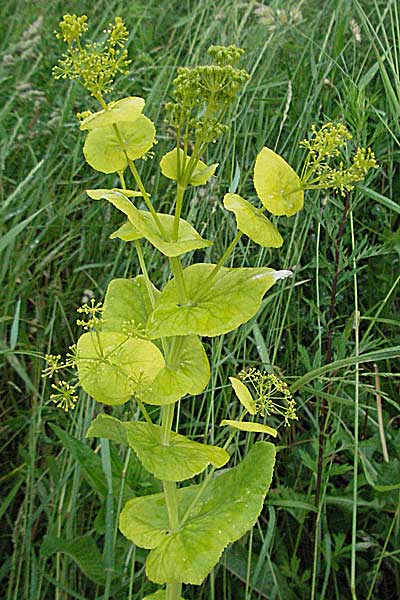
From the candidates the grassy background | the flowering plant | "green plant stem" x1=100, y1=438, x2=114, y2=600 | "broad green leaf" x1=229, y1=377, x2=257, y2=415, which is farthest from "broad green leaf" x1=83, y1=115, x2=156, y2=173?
"green plant stem" x1=100, y1=438, x2=114, y2=600

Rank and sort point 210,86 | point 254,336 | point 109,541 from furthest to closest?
1. point 254,336
2. point 109,541
3. point 210,86

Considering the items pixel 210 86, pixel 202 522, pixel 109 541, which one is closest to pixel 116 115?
pixel 210 86

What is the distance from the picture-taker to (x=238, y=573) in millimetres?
1134

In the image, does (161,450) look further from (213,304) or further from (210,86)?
(210,86)

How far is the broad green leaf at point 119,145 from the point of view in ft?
2.55

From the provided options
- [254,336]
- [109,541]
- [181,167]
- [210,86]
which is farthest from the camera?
[254,336]

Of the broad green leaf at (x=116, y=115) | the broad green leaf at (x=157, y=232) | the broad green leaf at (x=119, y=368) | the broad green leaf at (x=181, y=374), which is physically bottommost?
the broad green leaf at (x=181, y=374)

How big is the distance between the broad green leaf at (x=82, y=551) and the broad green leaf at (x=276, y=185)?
594 mm

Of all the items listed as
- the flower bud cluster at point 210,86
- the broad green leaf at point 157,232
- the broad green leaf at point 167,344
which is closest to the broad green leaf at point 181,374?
the broad green leaf at point 167,344

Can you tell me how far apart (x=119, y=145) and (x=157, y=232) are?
0.33 feet

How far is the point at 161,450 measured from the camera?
30.6 inches

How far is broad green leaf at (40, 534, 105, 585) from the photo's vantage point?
1062mm

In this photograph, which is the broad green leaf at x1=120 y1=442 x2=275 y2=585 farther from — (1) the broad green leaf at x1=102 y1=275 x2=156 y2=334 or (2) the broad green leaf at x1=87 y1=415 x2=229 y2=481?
(1) the broad green leaf at x1=102 y1=275 x2=156 y2=334

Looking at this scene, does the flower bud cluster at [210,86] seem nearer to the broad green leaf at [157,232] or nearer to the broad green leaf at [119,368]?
the broad green leaf at [157,232]
